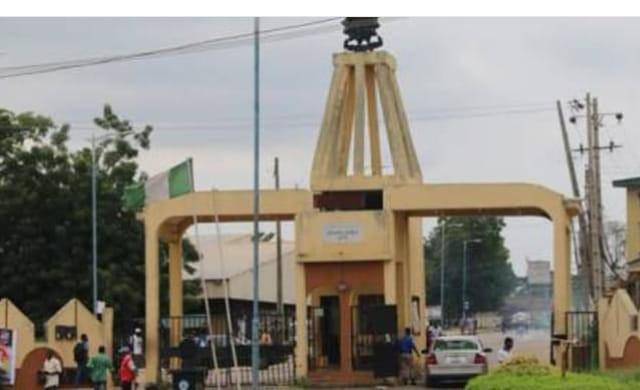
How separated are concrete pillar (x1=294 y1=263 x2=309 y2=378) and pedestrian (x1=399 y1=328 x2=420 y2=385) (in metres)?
2.69

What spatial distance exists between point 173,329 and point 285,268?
5279 centimetres

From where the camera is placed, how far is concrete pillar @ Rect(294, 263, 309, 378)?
42562 millimetres

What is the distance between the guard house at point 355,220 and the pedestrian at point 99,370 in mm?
3917

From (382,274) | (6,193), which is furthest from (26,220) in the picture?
(382,274)

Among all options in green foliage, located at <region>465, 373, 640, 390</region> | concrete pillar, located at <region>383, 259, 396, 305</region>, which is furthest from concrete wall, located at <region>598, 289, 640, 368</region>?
green foliage, located at <region>465, 373, 640, 390</region>

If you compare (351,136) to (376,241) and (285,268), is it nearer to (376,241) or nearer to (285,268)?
(376,241)

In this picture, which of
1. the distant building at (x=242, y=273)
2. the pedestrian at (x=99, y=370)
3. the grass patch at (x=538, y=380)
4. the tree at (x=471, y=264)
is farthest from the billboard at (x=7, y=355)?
the tree at (x=471, y=264)

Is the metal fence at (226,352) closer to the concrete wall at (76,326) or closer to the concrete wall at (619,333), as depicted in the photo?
the concrete wall at (76,326)

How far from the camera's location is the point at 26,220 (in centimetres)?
6344

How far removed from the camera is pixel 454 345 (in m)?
41.0

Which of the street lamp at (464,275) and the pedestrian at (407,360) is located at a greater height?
the street lamp at (464,275)

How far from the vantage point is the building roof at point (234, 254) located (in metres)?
87.9

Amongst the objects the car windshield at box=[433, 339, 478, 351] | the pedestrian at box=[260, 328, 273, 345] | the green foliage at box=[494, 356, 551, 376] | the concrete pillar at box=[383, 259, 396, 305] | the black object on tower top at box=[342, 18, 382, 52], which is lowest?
the green foliage at box=[494, 356, 551, 376]

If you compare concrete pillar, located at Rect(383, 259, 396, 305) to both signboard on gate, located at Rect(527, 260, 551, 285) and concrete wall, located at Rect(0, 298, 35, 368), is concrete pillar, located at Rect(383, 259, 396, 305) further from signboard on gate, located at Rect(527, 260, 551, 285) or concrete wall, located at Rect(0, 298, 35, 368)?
signboard on gate, located at Rect(527, 260, 551, 285)
